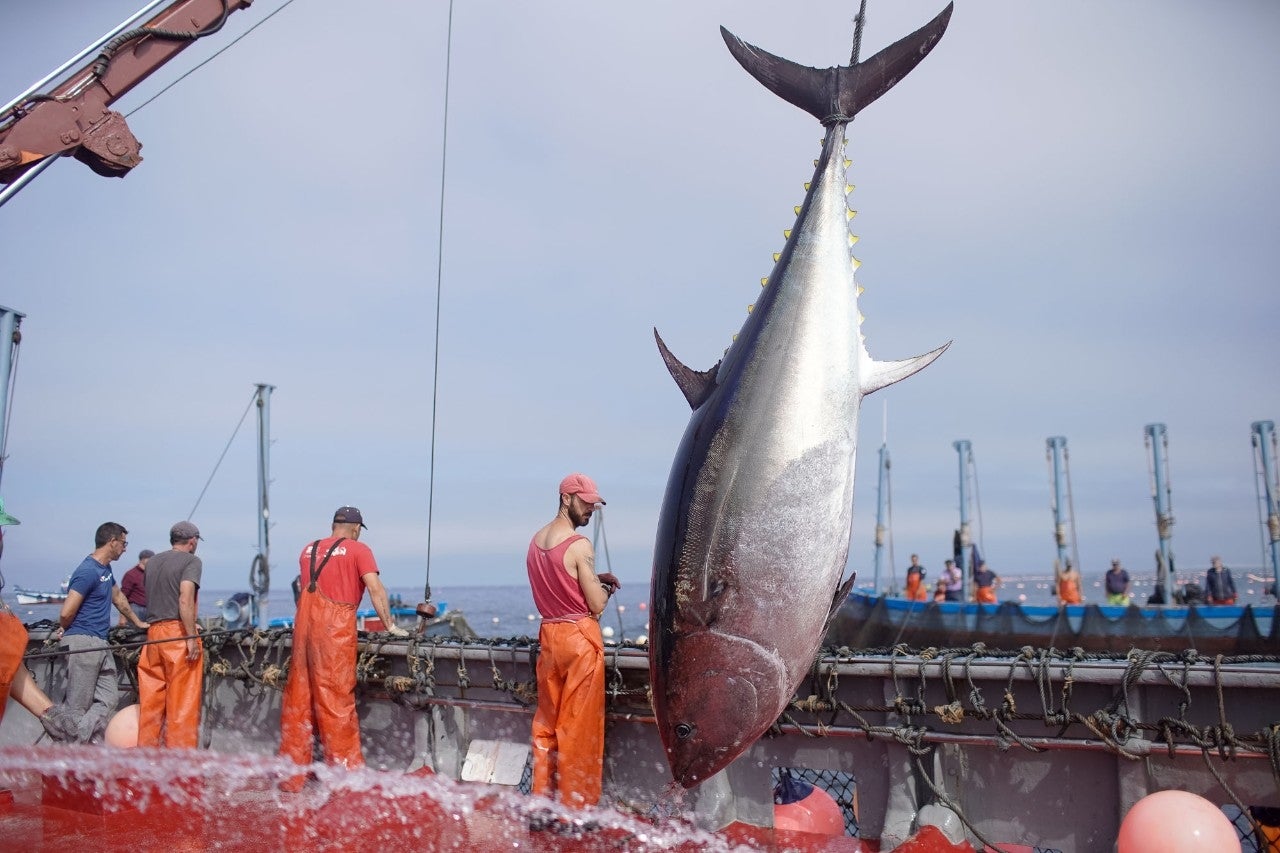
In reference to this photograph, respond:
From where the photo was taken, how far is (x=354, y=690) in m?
5.76

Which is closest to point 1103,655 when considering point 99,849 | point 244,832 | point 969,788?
point 969,788

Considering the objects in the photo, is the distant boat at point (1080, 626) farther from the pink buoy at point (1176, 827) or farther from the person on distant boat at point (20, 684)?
the person on distant boat at point (20, 684)

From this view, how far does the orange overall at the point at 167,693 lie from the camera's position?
5.94 m

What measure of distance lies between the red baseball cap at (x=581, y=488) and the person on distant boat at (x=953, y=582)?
1934 centimetres

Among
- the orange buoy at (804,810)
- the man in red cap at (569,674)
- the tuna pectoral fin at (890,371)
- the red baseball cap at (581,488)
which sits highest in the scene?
the tuna pectoral fin at (890,371)

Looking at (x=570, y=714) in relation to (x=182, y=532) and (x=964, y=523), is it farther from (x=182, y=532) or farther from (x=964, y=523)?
(x=964, y=523)

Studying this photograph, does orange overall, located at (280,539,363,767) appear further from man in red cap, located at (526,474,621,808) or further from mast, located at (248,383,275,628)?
mast, located at (248,383,275,628)

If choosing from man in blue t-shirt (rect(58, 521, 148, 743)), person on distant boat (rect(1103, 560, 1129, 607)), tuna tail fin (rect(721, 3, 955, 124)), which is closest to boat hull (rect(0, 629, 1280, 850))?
man in blue t-shirt (rect(58, 521, 148, 743))

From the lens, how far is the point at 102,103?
6.96 m

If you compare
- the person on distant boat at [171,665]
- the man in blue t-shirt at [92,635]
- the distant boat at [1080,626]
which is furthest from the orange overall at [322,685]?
the distant boat at [1080,626]

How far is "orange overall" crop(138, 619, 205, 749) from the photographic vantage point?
594cm

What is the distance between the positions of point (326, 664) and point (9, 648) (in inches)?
Result: 72.9

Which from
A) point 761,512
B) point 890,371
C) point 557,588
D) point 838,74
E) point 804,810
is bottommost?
point 804,810

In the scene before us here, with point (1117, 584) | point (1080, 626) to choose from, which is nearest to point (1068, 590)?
point (1117, 584)
